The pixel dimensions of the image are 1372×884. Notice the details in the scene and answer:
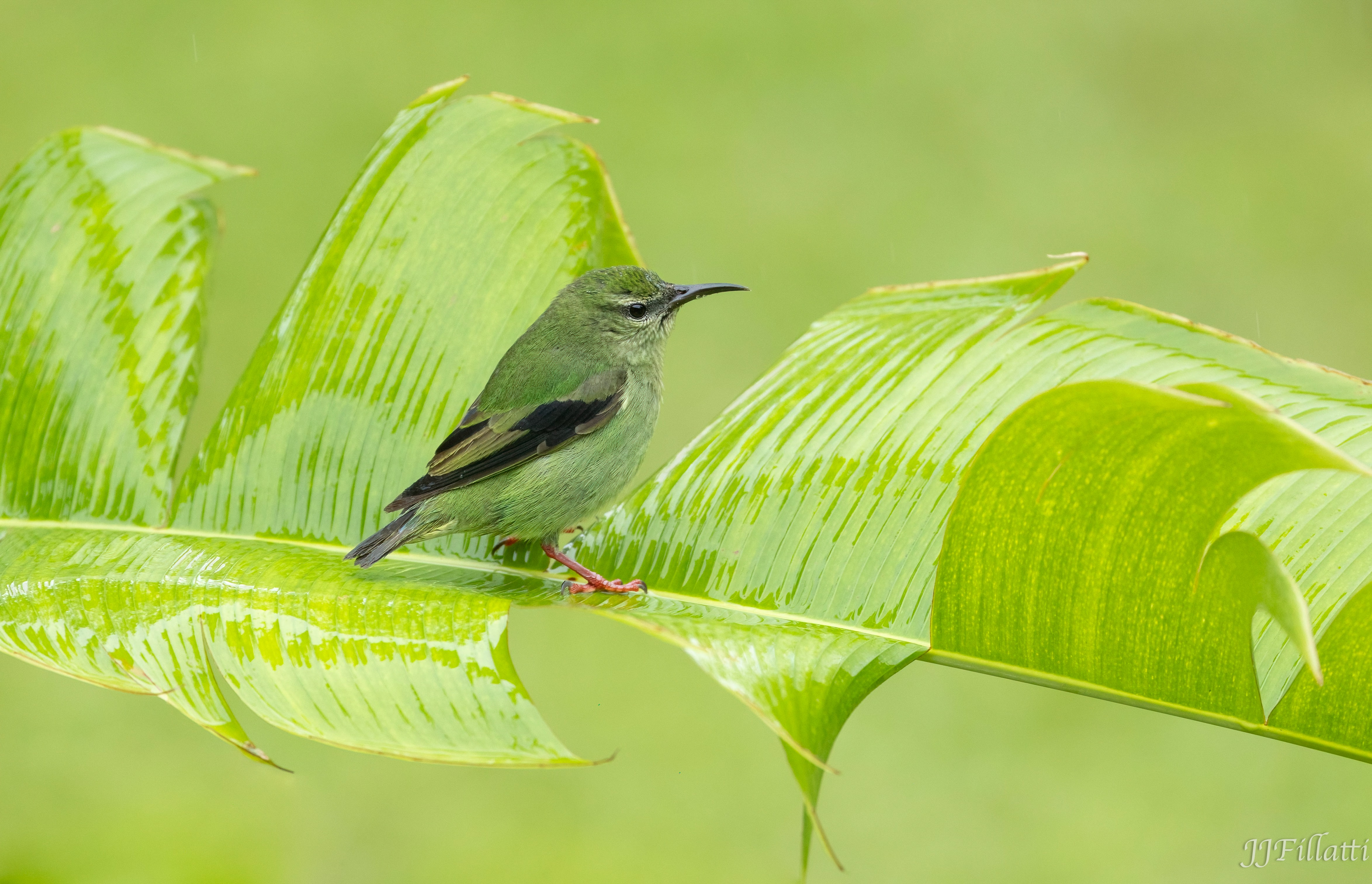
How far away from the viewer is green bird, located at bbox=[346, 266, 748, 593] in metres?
2.50

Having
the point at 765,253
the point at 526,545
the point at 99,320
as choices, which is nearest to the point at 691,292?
the point at 526,545

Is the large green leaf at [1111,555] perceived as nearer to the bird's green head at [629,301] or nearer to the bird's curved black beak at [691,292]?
the bird's green head at [629,301]

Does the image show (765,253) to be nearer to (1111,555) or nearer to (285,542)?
(285,542)

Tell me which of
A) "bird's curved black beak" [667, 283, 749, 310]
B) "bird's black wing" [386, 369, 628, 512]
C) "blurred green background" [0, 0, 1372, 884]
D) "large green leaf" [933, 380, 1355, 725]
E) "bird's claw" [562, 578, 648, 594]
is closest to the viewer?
"large green leaf" [933, 380, 1355, 725]

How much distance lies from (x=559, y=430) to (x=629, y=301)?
514mm

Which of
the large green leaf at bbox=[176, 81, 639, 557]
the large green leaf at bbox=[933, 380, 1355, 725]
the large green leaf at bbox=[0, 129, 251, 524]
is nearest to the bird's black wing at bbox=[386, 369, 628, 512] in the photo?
the large green leaf at bbox=[176, 81, 639, 557]

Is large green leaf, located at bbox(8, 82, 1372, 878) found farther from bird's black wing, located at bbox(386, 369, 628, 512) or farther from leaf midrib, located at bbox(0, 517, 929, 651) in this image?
bird's black wing, located at bbox(386, 369, 628, 512)

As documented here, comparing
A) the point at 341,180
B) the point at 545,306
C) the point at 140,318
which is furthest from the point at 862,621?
the point at 341,180

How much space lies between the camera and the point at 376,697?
1839 millimetres

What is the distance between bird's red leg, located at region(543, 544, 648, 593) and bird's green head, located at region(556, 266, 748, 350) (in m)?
Answer: 0.67

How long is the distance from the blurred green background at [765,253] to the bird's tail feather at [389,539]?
5.06ft

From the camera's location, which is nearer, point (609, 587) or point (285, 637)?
point (285, 637)

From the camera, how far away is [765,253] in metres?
6.46

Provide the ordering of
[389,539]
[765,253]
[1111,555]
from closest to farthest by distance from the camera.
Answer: [1111,555] < [389,539] < [765,253]
